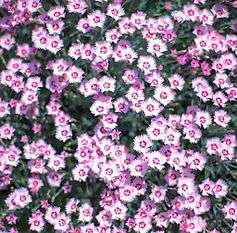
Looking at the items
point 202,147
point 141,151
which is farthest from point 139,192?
point 202,147

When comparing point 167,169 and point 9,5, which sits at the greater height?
point 9,5

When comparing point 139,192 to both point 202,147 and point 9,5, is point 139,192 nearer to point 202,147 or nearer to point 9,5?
point 202,147

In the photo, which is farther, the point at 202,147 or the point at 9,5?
the point at 9,5

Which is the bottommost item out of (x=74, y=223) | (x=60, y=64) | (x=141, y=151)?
(x=74, y=223)

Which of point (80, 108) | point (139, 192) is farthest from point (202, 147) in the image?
point (80, 108)

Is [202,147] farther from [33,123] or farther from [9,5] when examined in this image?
[9,5]

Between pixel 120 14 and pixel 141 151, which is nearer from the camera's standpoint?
pixel 141 151
